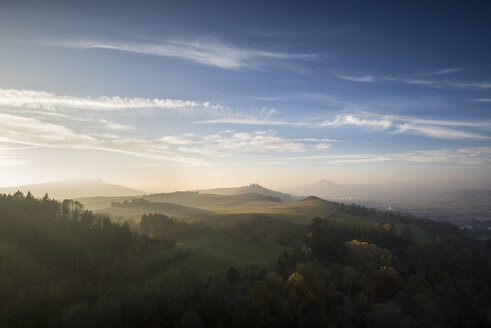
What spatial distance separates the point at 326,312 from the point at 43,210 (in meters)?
80.0

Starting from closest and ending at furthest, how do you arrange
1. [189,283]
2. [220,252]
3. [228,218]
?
[189,283] → [220,252] → [228,218]

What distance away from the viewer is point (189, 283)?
5275 centimetres

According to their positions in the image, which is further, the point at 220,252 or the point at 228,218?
the point at 228,218

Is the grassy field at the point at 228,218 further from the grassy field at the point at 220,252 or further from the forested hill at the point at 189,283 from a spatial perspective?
the forested hill at the point at 189,283

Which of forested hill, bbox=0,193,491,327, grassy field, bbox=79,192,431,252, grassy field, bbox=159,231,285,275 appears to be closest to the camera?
forested hill, bbox=0,193,491,327

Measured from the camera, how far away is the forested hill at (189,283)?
142 feet

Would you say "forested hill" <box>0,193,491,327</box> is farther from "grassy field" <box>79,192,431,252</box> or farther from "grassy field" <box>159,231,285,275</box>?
"grassy field" <box>79,192,431,252</box>

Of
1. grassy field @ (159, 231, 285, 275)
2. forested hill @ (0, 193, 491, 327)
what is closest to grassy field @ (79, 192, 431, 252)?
grassy field @ (159, 231, 285, 275)

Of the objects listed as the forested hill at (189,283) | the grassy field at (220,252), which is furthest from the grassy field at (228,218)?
the forested hill at (189,283)

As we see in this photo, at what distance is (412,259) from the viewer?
89250mm

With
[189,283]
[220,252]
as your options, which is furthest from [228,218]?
[189,283]

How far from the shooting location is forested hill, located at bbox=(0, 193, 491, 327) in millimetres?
43156

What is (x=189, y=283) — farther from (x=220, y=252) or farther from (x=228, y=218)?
(x=228, y=218)

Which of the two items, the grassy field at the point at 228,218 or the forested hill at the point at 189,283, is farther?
the grassy field at the point at 228,218
